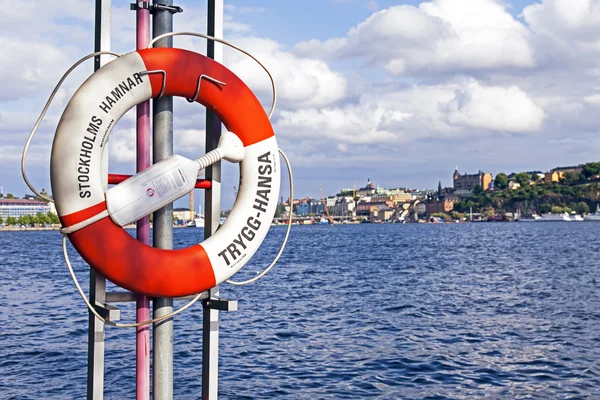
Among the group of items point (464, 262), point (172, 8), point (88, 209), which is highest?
point (172, 8)

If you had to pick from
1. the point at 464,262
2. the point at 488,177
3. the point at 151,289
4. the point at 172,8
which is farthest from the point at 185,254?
the point at 488,177

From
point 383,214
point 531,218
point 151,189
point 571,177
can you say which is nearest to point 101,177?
point 151,189

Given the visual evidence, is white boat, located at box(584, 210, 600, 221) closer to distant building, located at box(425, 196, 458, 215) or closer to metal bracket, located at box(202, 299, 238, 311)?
distant building, located at box(425, 196, 458, 215)

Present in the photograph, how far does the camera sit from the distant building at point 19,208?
14396 cm

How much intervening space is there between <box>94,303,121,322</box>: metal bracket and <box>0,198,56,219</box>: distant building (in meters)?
147

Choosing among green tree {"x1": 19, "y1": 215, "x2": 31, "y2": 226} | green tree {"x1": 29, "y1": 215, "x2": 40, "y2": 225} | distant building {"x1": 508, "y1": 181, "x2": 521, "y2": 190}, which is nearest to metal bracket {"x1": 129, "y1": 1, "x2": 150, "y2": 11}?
green tree {"x1": 29, "y1": 215, "x2": 40, "y2": 225}

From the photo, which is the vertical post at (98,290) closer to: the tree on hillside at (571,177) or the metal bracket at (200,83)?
the metal bracket at (200,83)

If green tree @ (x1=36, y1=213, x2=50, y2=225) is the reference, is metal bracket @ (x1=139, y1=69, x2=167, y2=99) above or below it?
above

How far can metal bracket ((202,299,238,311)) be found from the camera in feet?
11.5

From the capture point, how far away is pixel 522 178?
161 metres

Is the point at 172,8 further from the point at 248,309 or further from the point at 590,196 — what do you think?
the point at 590,196

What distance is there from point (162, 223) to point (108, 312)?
479mm

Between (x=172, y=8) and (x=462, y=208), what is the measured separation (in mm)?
162170

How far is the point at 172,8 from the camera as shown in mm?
3453
